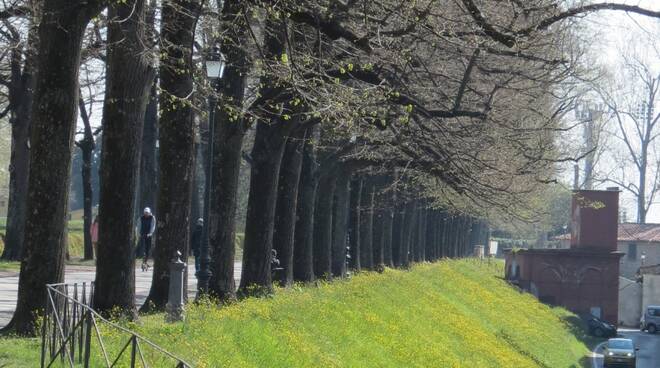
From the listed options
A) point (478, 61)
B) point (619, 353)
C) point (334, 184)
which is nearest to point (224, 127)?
point (478, 61)

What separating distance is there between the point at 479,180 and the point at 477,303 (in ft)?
66.8

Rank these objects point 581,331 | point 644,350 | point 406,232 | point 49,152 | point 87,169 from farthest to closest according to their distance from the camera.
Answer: point 644,350 < point 581,331 < point 406,232 < point 87,169 < point 49,152

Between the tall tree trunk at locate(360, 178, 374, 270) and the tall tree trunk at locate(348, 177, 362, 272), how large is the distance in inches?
48.0

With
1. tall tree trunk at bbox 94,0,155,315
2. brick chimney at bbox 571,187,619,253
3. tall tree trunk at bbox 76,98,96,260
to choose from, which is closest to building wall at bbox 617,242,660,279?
brick chimney at bbox 571,187,619,253

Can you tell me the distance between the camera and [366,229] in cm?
4169

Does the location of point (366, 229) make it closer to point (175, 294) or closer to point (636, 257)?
point (175, 294)

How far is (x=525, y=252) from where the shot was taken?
8538 centimetres

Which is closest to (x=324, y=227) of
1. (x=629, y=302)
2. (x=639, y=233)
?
(x=629, y=302)

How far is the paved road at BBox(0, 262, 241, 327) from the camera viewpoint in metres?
20.5

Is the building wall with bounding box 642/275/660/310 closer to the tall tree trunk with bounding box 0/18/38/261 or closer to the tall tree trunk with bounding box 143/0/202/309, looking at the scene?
the tall tree trunk with bounding box 0/18/38/261

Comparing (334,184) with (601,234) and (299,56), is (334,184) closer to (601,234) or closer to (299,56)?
(299,56)

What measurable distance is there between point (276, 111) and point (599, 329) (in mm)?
53209

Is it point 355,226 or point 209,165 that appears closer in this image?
point 209,165

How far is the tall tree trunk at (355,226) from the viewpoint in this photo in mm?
39094
